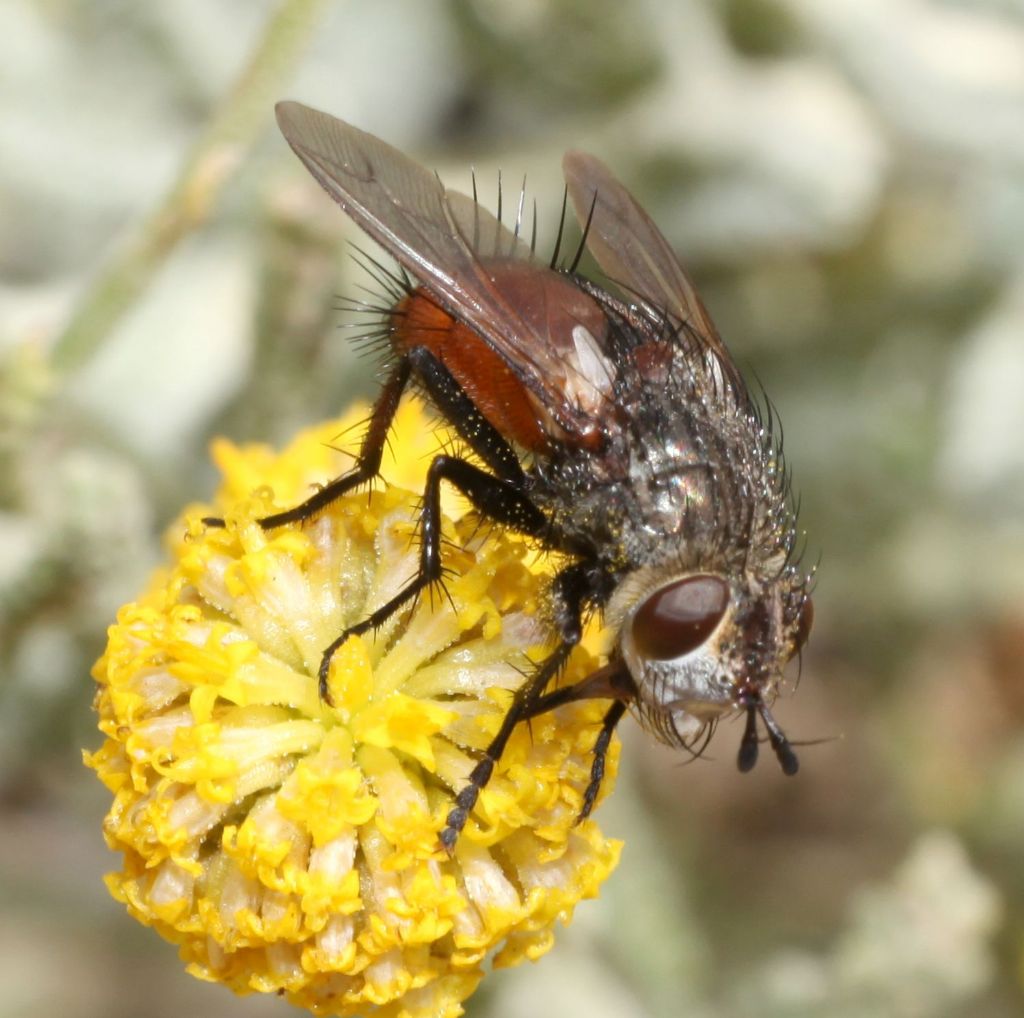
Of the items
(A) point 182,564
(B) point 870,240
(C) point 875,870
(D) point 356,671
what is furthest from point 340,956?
(B) point 870,240

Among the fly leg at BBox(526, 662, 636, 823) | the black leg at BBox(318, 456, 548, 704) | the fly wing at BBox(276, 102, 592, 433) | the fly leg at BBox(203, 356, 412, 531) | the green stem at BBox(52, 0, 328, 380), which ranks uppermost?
the green stem at BBox(52, 0, 328, 380)

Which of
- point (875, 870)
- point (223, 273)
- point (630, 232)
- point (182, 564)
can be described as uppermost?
point (223, 273)

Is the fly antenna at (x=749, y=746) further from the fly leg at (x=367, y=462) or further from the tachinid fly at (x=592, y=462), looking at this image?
the fly leg at (x=367, y=462)

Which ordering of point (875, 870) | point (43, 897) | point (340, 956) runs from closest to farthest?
point (340, 956), point (43, 897), point (875, 870)

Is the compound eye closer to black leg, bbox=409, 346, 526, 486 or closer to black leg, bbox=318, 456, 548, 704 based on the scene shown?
black leg, bbox=318, 456, 548, 704

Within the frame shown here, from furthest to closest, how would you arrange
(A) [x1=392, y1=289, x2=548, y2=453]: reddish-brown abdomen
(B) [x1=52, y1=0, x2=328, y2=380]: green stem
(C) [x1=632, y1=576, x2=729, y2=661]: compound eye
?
(B) [x1=52, y1=0, x2=328, y2=380]: green stem < (A) [x1=392, y1=289, x2=548, y2=453]: reddish-brown abdomen < (C) [x1=632, y1=576, x2=729, y2=661]: compound eye

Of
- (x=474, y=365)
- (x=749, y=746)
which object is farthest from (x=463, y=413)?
(x=749, y=746)

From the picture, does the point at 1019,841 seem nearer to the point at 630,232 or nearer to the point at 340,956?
the point at 630,232

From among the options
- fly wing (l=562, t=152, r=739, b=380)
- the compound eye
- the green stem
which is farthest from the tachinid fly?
the green stem
